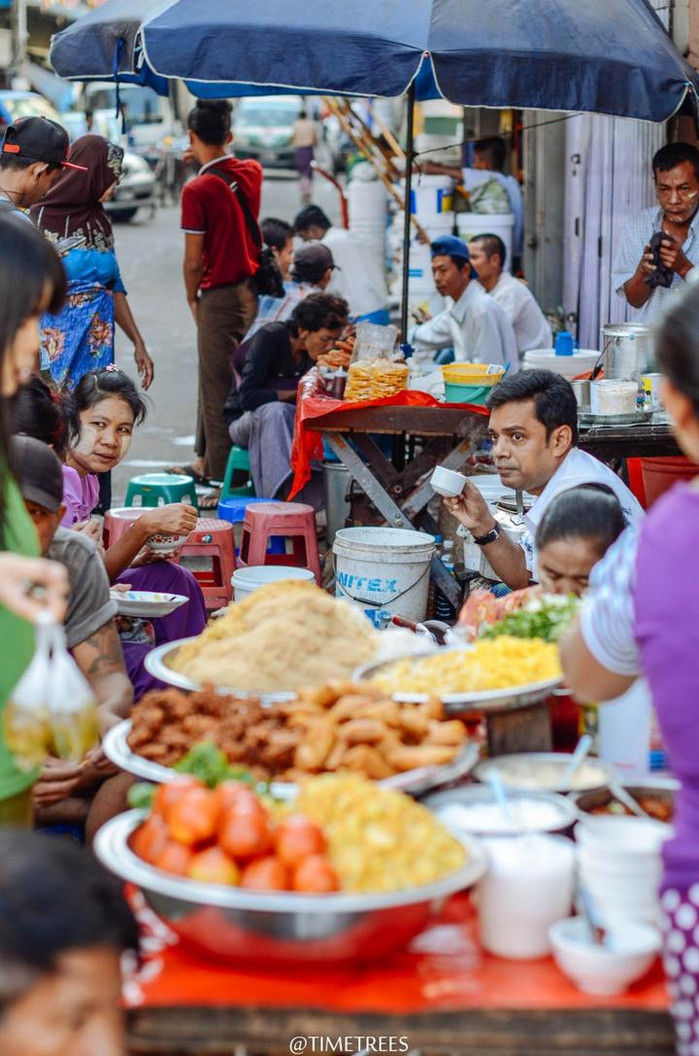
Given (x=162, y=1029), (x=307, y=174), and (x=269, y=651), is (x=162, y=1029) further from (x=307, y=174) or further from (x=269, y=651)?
(x=307, y=174)

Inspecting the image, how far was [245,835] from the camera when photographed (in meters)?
2.21

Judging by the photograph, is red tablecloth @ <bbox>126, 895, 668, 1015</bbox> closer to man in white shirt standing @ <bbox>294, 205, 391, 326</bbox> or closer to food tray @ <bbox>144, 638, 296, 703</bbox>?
food tray @ <bbox>144, 638, 296, 703</bbox>

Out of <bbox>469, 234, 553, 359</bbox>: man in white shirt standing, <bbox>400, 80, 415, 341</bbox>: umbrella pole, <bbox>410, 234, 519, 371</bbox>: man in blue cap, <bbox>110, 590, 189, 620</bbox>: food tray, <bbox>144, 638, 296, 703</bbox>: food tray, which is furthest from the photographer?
<bbox>469, 234, 553, 359</bbox>: man in white shirt standing

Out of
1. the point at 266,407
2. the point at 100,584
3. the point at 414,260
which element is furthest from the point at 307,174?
the point at 100,584

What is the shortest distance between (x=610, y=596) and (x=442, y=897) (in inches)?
21.9

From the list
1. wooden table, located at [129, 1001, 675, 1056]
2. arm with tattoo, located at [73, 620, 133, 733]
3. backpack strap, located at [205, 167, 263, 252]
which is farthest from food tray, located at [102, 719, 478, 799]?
backpack strap, located at [205, 167, 263, 252]

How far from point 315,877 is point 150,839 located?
34 centimetres

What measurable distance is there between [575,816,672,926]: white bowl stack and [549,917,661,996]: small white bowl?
3cm

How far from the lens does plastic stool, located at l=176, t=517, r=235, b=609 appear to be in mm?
6410

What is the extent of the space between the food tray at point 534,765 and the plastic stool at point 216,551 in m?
3.75

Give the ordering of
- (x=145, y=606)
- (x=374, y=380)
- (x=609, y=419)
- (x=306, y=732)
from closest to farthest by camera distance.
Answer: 1. (x=306, y=732)
2. (x=145, y=606)
3. (x=609, y=419)
4. (x=374, y=380)

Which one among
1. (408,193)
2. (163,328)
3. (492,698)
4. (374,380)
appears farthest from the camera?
(163,328)

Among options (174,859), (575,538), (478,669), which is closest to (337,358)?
(575,538)

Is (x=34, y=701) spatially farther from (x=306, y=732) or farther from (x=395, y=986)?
(x=395, y=986)
